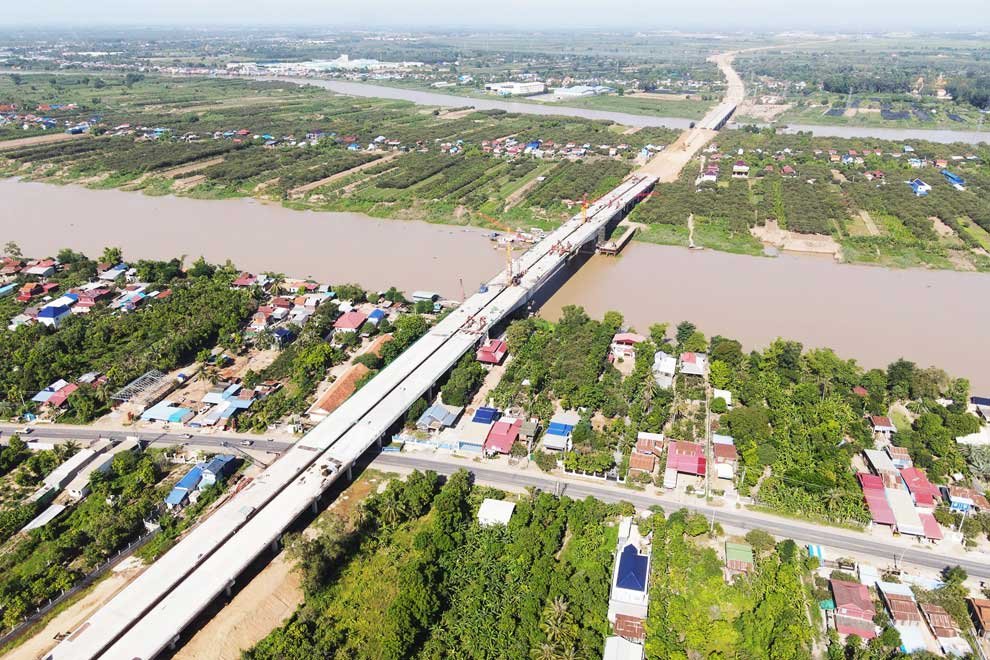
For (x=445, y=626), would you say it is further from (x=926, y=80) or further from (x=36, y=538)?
(x=926, y=80)

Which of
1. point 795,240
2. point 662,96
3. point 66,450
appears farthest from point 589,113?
point 66,450

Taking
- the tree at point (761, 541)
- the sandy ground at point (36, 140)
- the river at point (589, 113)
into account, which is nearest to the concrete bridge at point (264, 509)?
the tree at point (761, 541)

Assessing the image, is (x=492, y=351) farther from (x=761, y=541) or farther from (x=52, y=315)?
(x=52, y=315)

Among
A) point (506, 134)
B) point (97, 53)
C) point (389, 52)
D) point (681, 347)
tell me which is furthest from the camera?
point (389, 52)

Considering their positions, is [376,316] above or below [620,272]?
above

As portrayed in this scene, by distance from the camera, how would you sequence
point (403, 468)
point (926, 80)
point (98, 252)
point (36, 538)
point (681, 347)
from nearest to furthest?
point (36, 538)
point (403, 468)
point (681, 347)
point (98, 252)
point (926, 80)

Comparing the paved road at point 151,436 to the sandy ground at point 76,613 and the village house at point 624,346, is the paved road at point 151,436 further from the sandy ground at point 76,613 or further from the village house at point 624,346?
the village house at point 624,346

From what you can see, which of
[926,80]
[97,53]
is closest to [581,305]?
[926,80]

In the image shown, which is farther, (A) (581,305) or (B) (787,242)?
(B) (787,242)
